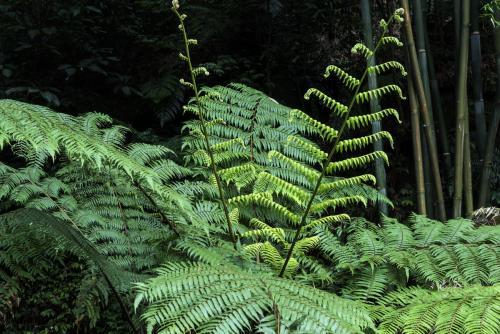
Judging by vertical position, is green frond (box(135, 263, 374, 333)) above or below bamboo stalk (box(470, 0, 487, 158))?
below

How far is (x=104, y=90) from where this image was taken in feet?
12.2

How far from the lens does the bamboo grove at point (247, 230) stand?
1188 mm

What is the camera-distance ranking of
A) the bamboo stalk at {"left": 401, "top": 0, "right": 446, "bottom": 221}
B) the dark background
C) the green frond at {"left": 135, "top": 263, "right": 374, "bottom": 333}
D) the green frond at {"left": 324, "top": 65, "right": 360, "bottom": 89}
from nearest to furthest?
the green frond at {"left": 135, "top": 263, "right": 374, "bottom": 333} → the green frond at {"left": 324, "top": 65, "right": 360, "bottom": 89} → the bamboo stalk at {"left": 401, "top": 0, "right": 446, "bottom": 221} → the dark background

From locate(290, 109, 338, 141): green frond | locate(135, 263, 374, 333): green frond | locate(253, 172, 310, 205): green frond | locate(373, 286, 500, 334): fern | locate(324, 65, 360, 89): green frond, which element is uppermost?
locate(324, 65, 360, 89): green frond

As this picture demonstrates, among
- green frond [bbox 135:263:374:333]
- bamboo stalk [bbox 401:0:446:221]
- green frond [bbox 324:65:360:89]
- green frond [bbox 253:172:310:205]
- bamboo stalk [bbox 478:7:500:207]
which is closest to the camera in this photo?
green frond [bbox 135:263:374:333]

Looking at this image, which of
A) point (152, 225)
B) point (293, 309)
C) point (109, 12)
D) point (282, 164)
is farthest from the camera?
point (109, 12)

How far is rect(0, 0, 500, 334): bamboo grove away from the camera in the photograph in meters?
1.19

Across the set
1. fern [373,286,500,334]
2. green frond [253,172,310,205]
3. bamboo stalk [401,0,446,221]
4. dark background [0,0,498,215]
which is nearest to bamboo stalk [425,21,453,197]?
bamboo stalk [401,0,446,221]

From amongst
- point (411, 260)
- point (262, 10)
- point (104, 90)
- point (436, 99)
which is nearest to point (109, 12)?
point (104, 90)

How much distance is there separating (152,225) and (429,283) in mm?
906

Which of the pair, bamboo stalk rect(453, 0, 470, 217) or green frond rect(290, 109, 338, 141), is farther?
bamboo stalk rect(453, 0, 470, 217)

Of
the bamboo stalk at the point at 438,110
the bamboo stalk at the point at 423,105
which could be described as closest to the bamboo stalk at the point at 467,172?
the bamboo stalk at the point at 423,105

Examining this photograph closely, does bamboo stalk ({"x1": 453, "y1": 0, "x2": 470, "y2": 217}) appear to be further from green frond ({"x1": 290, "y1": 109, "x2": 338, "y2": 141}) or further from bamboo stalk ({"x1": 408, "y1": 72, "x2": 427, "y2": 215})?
green frond ({"x1": 290, "y1": 109, "x2": 338, "y2": 141})

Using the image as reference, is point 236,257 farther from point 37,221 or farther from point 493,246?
point 493,246
